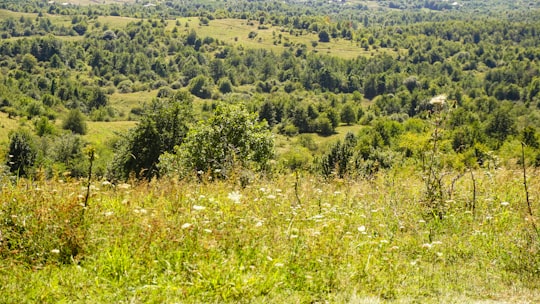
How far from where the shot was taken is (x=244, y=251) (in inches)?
233

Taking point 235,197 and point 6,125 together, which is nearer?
point 235,197

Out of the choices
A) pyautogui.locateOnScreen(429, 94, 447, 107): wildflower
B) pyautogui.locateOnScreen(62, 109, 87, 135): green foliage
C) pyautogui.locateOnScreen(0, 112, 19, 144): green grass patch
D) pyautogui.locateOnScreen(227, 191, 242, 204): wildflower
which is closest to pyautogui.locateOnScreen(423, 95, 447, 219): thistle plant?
pyautogui.locateOnScreen(429, 94, 447, 107): wildflower

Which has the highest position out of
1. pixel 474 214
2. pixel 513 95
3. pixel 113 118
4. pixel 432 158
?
pixel 432 158

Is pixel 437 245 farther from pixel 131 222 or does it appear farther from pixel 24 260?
pixel 24 260

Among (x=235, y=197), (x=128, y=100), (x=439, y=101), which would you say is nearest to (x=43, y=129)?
(x=128, y=100)

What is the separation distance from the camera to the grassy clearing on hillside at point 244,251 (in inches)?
203

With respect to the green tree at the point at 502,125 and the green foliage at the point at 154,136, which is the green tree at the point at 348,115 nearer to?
the green tree at the point at 502,125

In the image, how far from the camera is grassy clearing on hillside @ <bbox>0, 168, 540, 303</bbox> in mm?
5148

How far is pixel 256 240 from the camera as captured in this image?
20.4ft

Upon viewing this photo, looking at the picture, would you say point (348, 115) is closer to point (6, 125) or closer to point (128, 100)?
point (128, 100)

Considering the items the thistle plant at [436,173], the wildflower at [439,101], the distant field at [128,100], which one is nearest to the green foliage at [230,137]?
the thistle plant at [436,173]

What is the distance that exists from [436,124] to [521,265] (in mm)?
2788

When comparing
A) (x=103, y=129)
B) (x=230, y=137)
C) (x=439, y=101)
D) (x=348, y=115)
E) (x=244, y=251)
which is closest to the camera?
(x=244, y=251)

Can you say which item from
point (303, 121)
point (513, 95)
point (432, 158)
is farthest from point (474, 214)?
point (513, 95)
